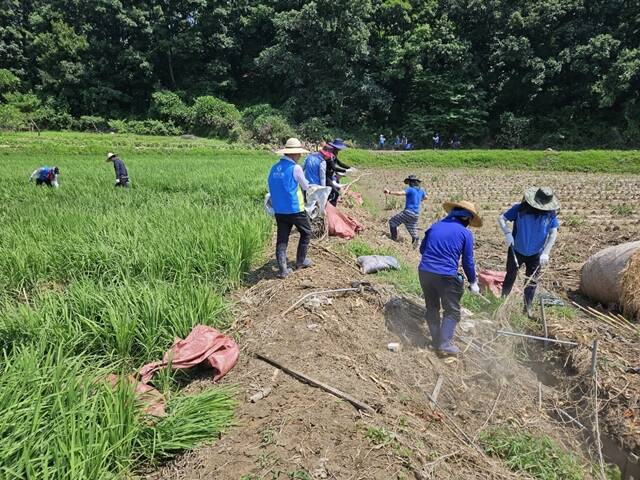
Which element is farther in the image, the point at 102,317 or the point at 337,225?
the point at 337,225

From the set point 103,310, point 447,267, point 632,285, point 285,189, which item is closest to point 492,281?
point 632,285

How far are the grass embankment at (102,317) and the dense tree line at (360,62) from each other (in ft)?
82.5

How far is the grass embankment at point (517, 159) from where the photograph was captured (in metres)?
18.7

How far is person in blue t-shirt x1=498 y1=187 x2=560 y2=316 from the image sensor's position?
4.30 meters

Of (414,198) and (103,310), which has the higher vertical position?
(414,198)

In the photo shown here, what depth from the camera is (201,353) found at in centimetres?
309

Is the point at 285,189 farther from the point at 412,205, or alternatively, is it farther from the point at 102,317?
the point at 412,205

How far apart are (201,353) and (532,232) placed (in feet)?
11.5

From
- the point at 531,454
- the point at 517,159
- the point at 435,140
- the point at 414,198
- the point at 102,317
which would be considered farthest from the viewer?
the point at 435,140

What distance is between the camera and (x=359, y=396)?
2.82m

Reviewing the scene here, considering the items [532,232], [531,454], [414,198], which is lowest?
[531,454]

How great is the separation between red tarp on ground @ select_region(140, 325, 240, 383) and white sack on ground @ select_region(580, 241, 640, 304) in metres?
4.04

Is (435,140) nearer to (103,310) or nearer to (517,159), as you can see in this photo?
(517,159)

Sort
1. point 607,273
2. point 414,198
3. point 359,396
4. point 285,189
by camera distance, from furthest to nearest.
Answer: point 414,198 → point 607,273 → point 285,189 → point 359,396
